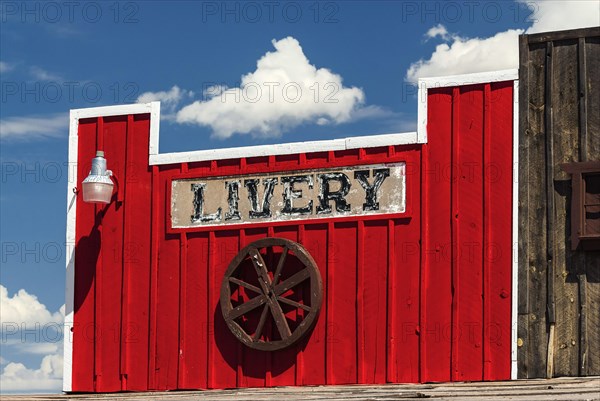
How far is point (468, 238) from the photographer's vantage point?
19.0 m

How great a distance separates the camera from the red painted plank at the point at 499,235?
18688 mm

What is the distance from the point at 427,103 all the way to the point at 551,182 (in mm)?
2507

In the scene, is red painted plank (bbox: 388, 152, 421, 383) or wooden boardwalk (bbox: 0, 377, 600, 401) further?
red painted plank (bbox: 388, 152, 421, 383)

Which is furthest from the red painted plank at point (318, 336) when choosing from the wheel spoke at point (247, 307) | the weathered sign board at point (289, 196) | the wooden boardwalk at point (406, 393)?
the wheel spoke at point (247, 307)

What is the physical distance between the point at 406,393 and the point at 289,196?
536cm

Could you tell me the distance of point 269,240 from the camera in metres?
20.1

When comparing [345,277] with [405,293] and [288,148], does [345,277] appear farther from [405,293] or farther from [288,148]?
[288,148]

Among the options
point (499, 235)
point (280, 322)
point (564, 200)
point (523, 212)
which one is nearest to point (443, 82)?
point (523, 212)

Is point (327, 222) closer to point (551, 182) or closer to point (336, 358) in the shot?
point (336, 358)

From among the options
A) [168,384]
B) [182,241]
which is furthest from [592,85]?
[168,384]

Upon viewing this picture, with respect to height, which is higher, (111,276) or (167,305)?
(111,276)

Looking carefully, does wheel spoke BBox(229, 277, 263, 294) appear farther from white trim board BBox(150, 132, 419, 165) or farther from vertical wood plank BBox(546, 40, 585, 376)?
vertical wood plank BBox(546, 40, 585, 376)

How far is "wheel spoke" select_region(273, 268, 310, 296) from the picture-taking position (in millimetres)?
19734

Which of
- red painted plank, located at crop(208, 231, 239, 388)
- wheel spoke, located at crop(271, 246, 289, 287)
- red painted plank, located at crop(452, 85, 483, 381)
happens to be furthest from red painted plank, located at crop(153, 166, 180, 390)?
red painted plank, located at crop(452, 85, 483, 381)
